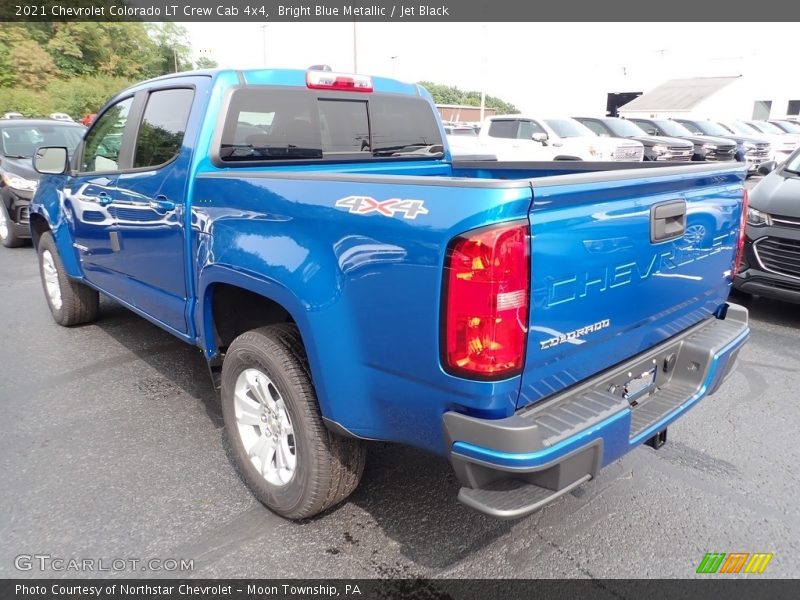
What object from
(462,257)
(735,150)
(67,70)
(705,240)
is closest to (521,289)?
(462,257)

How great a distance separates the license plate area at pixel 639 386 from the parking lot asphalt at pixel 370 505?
634mm

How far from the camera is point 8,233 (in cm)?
872

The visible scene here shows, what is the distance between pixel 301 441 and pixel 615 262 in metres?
1.41

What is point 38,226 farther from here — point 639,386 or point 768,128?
point 768,128

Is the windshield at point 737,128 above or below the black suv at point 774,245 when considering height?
above

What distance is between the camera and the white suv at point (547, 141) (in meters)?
12.8

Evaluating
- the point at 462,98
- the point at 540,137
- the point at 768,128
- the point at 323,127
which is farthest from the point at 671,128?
the point at 462,98

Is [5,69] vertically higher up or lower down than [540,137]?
higher up

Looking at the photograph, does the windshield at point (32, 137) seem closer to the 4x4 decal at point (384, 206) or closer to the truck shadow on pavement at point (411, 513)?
the truck shadow on pavement at point (411, 513)

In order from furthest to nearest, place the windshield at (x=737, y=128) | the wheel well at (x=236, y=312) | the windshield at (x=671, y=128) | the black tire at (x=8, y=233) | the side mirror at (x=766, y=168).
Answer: the windshield at (x=737, y=128), the windshield at (x=671, y=128), the black tire at (x=8, y=233), the side mirror at (x=766, y=168), the wheel well at (x=236, y=312)

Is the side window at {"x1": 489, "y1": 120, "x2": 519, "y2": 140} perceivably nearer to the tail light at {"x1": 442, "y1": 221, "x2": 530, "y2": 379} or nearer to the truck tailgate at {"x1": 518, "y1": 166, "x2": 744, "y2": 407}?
the truck tailgate at {"x1": 518, "y1": 166, "x2": 744, "y2": 407}
